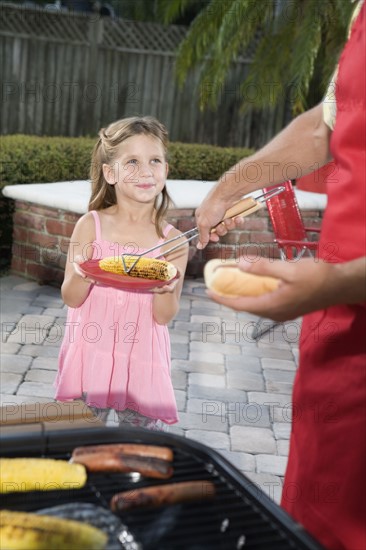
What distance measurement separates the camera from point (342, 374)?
5.93 feet

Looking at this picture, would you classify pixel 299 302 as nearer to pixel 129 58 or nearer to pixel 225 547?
pixel 225 547

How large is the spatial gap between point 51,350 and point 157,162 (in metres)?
2.18

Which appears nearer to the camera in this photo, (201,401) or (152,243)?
(152,243)

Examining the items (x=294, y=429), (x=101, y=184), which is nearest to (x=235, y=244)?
(x=101, y=184)

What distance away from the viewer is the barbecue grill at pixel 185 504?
1557 mm

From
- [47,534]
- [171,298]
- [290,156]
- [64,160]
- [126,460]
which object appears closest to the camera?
[47,534]

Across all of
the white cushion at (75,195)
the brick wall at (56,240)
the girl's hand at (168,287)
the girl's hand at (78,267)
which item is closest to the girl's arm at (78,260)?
the girl's hand at (78,267)

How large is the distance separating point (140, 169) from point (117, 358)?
30.1 inches

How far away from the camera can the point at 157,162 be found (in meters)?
3.58

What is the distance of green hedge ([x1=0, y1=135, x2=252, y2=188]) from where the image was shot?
7.73 meters

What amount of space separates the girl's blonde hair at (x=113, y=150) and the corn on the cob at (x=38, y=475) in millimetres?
1963

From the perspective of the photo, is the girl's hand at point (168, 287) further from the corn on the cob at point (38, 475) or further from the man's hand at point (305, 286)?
the man's hand at point (305, 286)

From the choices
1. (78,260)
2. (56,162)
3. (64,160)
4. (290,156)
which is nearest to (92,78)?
(64,160)

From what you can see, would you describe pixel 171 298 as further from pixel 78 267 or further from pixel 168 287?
pixel 78 267
